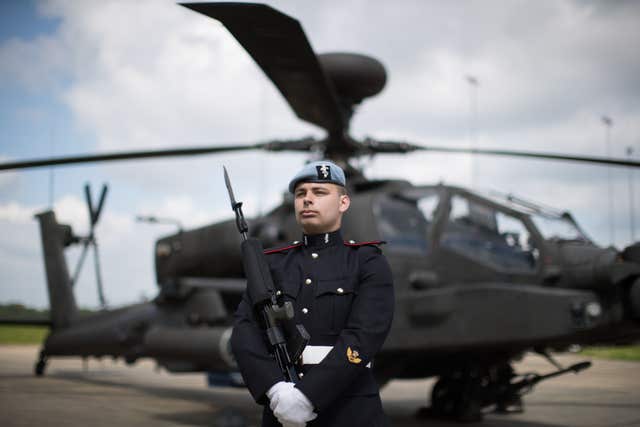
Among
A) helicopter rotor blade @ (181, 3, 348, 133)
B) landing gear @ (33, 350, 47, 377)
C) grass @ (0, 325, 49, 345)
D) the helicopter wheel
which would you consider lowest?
grass @ (0, 325, 49, 345)

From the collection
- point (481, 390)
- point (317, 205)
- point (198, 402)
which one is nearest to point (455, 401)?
point (481, 390)

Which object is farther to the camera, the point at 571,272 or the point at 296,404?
the point at 571,272

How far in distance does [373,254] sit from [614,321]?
3.16 metres

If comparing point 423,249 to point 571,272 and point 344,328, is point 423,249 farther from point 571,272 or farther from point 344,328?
point 344,328

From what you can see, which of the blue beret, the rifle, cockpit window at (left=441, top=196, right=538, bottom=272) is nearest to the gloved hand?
the rifle

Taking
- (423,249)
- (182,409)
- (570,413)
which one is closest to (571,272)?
(423,249)

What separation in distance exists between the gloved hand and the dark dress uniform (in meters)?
0.02

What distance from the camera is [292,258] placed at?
2.68 metres

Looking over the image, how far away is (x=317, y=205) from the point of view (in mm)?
2564

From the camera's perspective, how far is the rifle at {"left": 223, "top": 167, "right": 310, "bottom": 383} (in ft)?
7.82

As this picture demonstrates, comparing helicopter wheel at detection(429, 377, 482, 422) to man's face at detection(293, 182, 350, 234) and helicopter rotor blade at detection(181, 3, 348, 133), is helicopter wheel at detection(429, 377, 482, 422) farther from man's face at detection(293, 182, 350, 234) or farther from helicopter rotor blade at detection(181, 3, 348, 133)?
man's face at detection(293, 182, 350, 234)

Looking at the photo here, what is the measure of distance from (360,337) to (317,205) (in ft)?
1.69

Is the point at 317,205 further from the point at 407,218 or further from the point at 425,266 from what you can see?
the point at 407,218

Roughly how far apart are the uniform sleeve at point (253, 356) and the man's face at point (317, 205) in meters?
0.37
